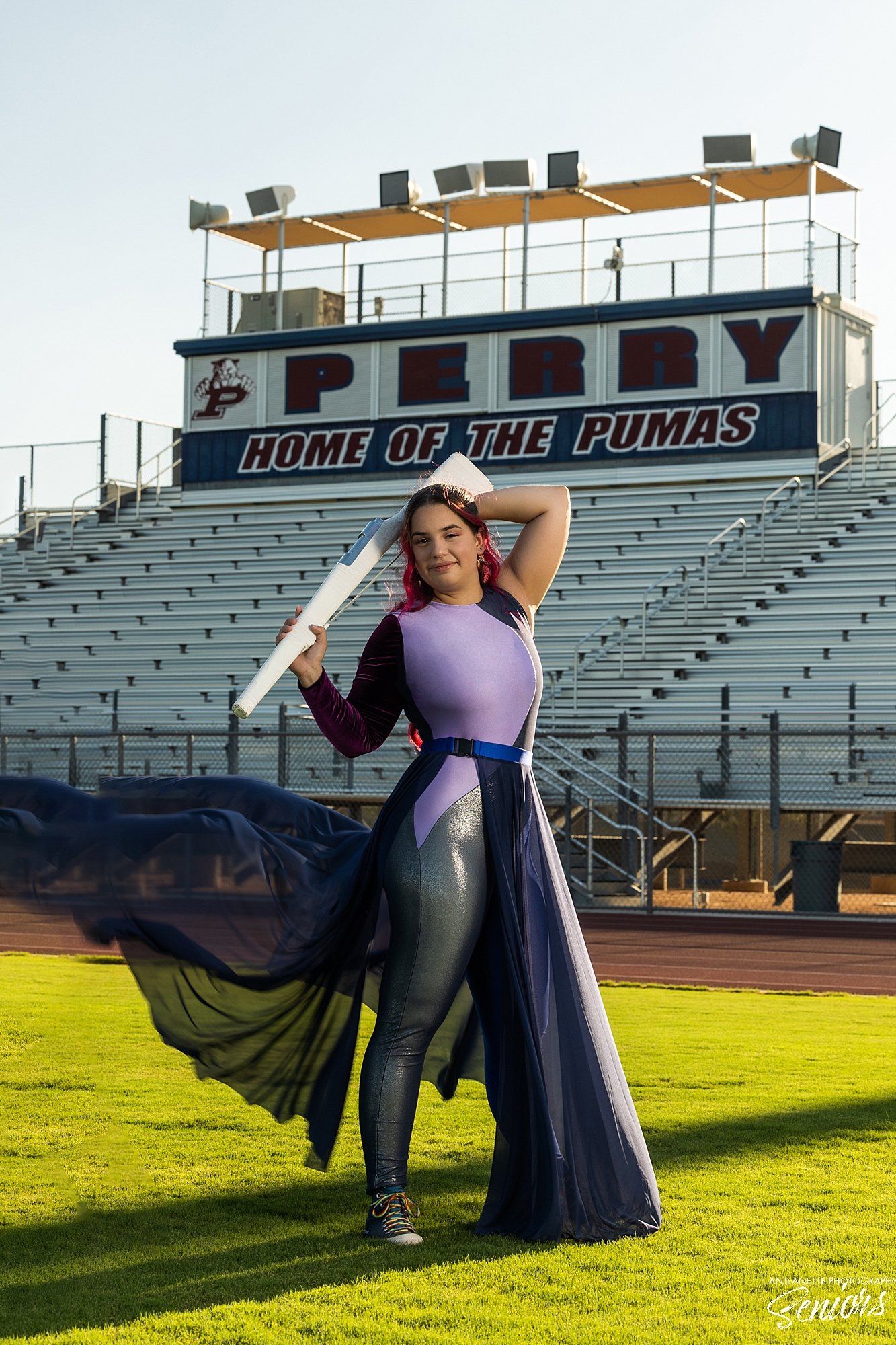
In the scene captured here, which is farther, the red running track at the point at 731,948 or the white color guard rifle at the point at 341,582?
the red running track at the point at 731,948

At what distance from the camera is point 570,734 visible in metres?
14.5

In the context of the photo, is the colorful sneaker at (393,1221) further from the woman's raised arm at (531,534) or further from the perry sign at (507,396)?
the perry sign at (507,396)

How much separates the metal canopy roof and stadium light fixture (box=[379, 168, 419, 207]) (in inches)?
4.4

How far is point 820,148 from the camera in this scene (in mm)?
24781

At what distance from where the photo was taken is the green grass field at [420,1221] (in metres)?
3.23

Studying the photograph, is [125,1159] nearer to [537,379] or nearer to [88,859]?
[88,859]

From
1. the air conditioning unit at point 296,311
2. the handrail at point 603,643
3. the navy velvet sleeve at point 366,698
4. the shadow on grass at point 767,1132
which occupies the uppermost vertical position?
the air conditioning unit at point 296,311

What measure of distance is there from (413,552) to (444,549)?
0.11 m

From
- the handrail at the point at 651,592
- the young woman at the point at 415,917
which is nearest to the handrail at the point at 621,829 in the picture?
the handrail at the point at 651,592

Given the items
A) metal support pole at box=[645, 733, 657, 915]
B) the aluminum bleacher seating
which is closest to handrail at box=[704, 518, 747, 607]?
the aluminum bleacher seating

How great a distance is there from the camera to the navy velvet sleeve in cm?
405

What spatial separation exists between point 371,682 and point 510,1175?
48.8 inches

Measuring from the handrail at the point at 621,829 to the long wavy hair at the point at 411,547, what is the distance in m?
9.84

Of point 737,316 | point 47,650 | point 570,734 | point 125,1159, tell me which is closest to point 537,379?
point 737,316
